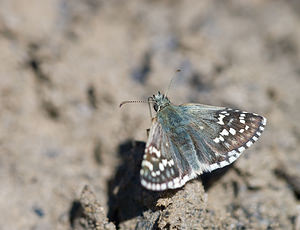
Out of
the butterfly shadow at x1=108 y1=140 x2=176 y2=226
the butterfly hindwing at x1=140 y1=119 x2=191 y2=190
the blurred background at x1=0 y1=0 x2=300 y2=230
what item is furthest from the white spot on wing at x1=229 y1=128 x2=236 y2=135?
the butterfly shadow at x1=108 y1=140 x2=176 y2=226

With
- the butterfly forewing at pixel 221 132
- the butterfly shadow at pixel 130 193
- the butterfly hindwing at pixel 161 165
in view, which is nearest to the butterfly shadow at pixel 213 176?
the butterfly forewing at pixel 221 132

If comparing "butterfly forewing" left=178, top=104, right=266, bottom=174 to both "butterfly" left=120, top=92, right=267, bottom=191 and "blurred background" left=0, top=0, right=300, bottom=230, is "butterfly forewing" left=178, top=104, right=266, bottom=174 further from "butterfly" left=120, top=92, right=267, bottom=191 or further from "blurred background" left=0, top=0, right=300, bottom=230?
"blurred background" left=0, top=0, right=300, bottom=230

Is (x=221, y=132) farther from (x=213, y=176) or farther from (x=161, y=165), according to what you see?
(x=161, y=165)

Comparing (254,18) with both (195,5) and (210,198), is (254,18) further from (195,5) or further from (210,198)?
(210,198)

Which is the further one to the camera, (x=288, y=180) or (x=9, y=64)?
(x=9, y=64)

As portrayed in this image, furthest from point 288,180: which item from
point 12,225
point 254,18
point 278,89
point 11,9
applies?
point 11,9

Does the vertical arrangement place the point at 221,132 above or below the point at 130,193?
above

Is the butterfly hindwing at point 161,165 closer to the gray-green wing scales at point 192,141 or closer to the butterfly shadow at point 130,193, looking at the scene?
the gray-green wing scales at point 192,141

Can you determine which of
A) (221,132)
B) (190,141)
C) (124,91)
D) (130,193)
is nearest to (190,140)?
(190,141)
